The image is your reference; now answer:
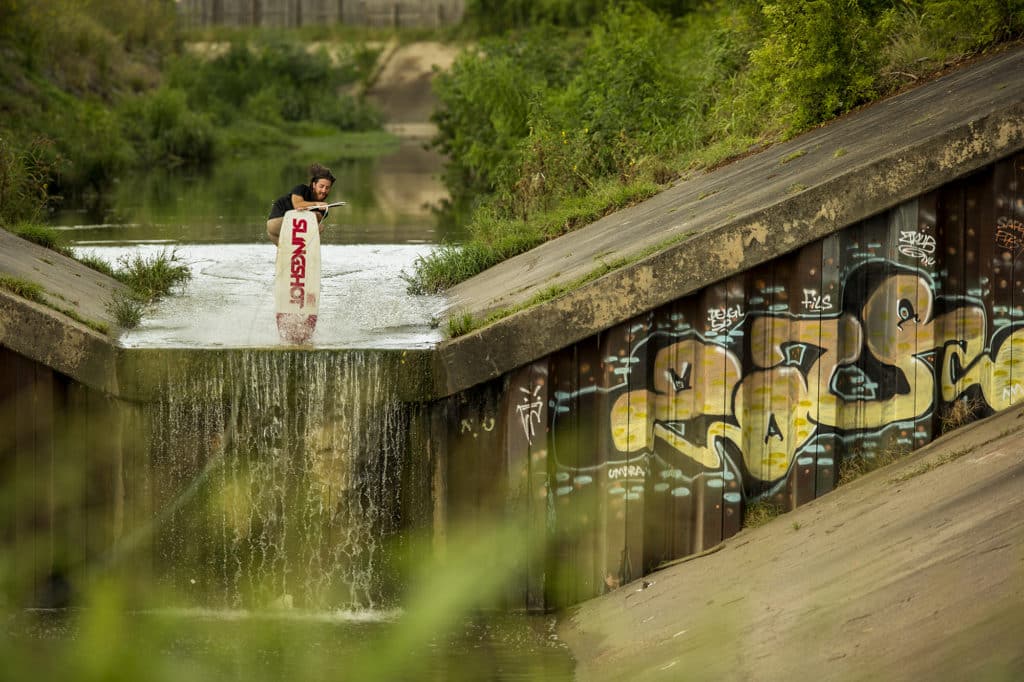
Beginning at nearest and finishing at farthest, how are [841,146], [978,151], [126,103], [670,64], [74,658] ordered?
[74,658] → [978,151] → [841,146] → [670,64] → [126,103]

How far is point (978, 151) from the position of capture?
8023mm

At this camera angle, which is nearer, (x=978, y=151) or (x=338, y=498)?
(x=978, y=151)

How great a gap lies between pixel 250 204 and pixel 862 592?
71.3 feet

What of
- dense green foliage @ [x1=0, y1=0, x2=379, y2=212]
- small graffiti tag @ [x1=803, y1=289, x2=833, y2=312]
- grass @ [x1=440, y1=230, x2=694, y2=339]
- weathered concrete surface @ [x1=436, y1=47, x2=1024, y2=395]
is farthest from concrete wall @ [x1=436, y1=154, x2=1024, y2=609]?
dense green foliage @ [x1=0, y1=0, x2=379, y2=212]

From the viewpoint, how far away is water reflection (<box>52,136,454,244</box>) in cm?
2028

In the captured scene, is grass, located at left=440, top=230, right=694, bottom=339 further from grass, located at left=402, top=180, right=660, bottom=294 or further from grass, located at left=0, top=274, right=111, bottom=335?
grass, located at left=402, top=180, right=660, bottom=294

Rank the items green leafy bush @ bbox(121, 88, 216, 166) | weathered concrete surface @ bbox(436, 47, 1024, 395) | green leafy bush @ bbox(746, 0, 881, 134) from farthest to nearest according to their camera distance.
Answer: green leafy bush @ bbox(121, 88, 216, 166)
green leafy bush @ bbox(746, 0, 881, 134)
weathered concrete surface @ bbox(436, 47, 1024, 395)

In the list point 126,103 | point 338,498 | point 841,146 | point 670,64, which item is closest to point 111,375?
point 338,498

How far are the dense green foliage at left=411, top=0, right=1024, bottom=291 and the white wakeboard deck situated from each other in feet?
10.5

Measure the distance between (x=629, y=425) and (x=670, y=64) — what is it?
532 inches

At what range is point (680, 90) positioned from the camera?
19.0 m

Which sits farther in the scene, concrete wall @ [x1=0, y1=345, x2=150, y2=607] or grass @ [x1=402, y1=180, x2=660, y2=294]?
grass @ [x1=402, y1=180, x2=660, y2=294]

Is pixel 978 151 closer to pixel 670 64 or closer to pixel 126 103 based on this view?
pixel 670 64

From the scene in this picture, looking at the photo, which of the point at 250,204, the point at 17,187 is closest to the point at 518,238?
the point at 17,187
